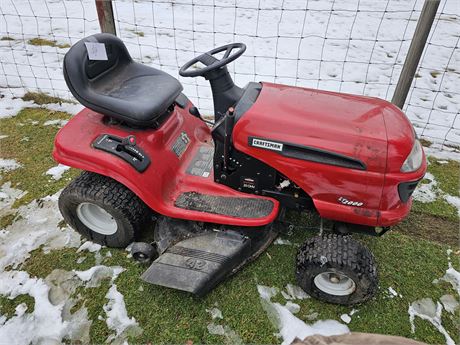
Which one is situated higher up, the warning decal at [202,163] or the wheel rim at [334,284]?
the warning decal at [202,163]

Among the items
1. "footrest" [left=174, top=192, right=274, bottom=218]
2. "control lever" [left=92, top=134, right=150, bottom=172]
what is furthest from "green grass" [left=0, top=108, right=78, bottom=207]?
"footrest" [left=174, top=192, right=274, bottom=218]

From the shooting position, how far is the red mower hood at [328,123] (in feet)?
6.11

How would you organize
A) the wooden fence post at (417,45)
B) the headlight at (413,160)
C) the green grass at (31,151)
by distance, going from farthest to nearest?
1. the green grass at (31,151)
2. the wooden fence post at (417,45)
3. the headlight at (413,160)

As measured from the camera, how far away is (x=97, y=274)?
7.55 ft

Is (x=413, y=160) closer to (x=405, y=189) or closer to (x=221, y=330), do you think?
(x=405, y=189)

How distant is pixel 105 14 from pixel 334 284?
2.77 metres

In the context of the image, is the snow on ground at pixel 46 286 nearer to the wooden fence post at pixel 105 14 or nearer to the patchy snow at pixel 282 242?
the patchy snow at pixel 282 242

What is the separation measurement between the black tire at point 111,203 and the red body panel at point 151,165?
13 centimetres

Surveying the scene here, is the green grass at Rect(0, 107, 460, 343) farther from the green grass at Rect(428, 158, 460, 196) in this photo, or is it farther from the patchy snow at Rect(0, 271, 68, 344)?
the green grass at Rect(428, 158, 460, 196)

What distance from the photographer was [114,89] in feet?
7.86

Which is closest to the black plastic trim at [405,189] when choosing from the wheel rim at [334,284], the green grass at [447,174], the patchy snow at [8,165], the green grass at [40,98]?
the wheel rim at [334,284]

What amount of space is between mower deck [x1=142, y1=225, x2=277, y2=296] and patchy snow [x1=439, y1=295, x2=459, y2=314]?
108 centimetres

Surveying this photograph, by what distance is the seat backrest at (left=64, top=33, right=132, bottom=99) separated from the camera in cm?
215

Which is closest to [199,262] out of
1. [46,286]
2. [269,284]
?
[269,284]
